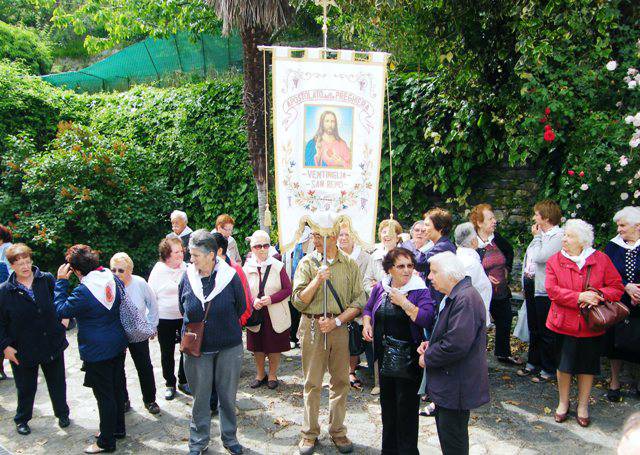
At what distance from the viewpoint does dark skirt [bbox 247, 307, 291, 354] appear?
615 cm

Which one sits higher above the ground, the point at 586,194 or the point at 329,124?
the point at 329,124

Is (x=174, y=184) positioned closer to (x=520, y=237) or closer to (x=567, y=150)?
(x=520, y=237)

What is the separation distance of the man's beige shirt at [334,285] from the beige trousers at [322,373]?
0.53 ft

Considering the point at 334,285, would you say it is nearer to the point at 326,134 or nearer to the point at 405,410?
the point at 405,410

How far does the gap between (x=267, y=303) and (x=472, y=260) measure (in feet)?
7.13

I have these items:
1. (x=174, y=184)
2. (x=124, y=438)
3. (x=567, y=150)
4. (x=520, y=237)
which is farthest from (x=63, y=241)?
(x=567, y=150)

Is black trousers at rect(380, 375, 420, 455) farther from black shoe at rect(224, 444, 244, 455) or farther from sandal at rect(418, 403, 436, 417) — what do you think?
black shoe at rect(224, 444, 244, 455)

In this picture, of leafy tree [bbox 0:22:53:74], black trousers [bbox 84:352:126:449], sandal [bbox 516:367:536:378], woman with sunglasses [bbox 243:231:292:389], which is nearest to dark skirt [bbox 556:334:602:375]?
sandal [bbox 516:367:536:378]

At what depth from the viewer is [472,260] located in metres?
5.34

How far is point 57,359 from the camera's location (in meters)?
5.39

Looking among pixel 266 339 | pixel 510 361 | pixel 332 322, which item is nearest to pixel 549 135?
pixel 510 361

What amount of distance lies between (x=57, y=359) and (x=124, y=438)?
3.38 ft

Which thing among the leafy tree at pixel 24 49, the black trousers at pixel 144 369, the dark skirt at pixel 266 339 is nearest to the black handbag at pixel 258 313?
the dark skirt at pixel 266 339

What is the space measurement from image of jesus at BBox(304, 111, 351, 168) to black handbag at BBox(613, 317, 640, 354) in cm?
332
